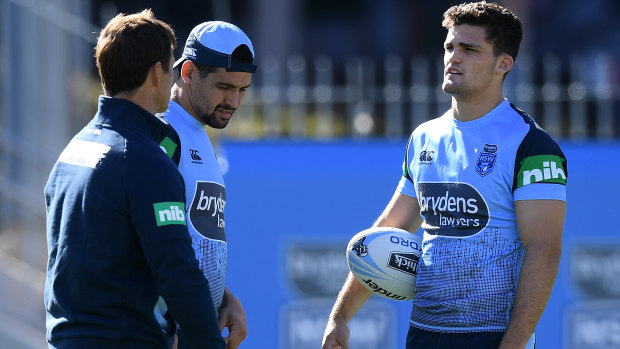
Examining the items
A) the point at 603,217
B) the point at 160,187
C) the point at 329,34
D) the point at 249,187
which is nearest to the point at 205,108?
the point at 160,187

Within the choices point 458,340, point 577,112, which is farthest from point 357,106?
point 458,340

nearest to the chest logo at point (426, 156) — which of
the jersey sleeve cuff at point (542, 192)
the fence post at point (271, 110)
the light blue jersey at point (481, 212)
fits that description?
the light blue jersey at point (481, 212)

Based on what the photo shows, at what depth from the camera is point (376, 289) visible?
3914 millimetres

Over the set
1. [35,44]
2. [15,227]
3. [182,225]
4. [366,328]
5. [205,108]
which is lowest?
[366,328]

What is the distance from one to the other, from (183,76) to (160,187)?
106 centimetres

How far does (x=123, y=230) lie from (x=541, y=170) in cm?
159

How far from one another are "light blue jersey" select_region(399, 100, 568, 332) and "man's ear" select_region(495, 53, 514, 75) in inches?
5.3

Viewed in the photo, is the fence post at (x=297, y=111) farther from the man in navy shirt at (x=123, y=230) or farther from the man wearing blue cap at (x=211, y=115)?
the man in navy shirt at (x=123, y=230)

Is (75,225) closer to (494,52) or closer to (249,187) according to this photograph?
(494,52)

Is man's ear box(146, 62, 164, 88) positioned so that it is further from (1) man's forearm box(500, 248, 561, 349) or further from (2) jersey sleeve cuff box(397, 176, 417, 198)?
(1) man's forearm box(500, 248, 561, 349)

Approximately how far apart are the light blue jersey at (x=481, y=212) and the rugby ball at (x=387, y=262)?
98 millimetres

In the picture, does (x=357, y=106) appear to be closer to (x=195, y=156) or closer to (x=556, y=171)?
(x=195, y=156)

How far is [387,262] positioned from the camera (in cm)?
385

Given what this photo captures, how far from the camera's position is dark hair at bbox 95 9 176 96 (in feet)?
9.86
